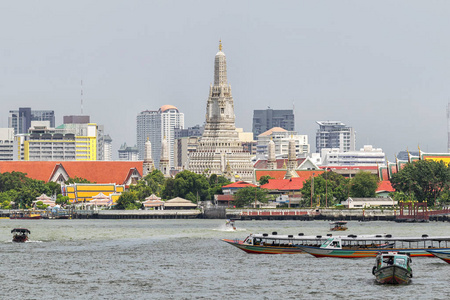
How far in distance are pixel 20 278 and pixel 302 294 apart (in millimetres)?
19870

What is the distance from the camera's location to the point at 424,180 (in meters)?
184

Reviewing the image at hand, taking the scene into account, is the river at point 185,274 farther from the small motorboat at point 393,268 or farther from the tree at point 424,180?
the tree at point 424,180

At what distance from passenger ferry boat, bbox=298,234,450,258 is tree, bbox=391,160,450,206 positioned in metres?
92.9

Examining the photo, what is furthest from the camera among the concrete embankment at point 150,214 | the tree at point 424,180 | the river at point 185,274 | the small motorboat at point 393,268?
the concrete embankment at point 150,214

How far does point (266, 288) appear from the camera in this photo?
74188 millimetres

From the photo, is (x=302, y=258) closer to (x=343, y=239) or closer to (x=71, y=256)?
(x=343, y=239)

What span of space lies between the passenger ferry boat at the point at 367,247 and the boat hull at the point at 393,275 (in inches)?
519

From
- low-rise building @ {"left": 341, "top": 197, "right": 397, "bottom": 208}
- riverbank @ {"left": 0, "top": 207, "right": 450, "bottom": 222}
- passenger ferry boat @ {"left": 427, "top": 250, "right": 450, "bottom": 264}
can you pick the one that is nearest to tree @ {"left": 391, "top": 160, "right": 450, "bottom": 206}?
low-rise building @ {"left": 341, "top": 197, "right": 397, "bottom": 208}

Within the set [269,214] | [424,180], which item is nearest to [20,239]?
[269,214]

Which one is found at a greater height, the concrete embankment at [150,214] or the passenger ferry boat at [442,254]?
the concrete embankment at [150,214]

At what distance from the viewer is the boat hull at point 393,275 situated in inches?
2923

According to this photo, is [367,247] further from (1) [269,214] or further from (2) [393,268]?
(1) [269,214]

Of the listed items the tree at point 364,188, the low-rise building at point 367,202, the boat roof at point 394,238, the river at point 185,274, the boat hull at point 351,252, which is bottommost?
the river at point 185,274

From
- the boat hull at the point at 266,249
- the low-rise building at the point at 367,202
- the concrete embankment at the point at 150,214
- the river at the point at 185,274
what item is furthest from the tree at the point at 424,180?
the boat hull at the point at 266,249
